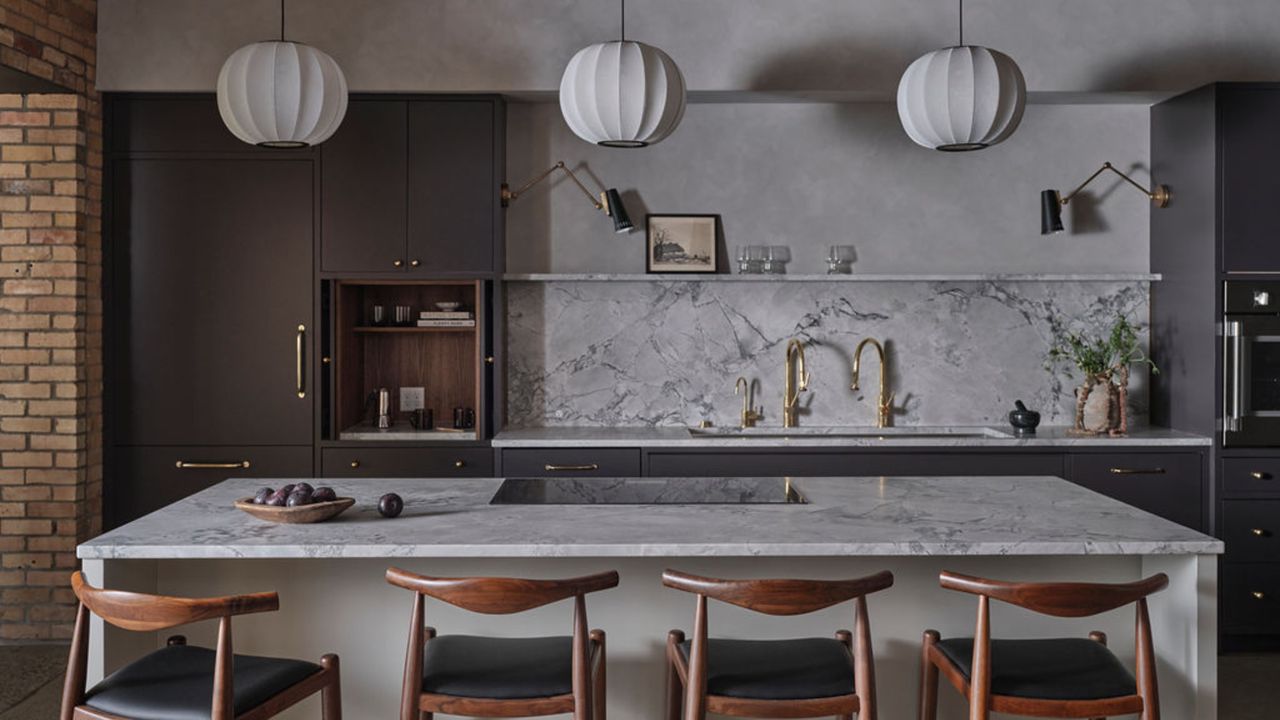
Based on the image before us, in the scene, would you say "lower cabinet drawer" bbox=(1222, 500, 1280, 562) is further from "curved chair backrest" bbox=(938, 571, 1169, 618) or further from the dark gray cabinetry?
the dark gray cabinetry

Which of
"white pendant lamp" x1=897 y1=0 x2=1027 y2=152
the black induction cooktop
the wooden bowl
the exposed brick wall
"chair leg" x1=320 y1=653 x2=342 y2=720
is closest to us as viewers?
"chair leg" x1=320 y1=653 x2=342 y2=720

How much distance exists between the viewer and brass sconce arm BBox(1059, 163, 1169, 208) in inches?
196

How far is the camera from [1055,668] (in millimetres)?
2418

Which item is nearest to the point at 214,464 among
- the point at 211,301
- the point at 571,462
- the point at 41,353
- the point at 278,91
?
the point at 211,301

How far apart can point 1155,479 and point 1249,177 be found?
1368 mm

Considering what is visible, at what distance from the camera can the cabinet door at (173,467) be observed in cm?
470

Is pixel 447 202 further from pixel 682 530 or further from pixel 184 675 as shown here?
pixel 184 675

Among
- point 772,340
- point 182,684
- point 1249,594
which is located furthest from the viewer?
point 772,340

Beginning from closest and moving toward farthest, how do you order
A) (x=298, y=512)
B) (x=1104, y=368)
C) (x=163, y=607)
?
(x=163, y=607) → (x=298, y=512) → (x=1104, y=368)

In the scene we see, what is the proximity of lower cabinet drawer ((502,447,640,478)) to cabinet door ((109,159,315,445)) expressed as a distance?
0.97m

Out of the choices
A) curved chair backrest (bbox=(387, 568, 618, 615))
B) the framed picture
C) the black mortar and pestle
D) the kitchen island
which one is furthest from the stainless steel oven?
curved chair backrest (bbox=(387, 568, 618, 615))

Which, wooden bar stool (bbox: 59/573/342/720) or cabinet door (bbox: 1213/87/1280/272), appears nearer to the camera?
wooden bar stool (bbox: 59/573/342/720)

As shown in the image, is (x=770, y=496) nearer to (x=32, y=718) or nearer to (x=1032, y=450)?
(x=1032, y=450)

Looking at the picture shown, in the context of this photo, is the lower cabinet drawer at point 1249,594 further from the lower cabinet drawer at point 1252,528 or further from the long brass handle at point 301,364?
the long brass handle at point 301,364
